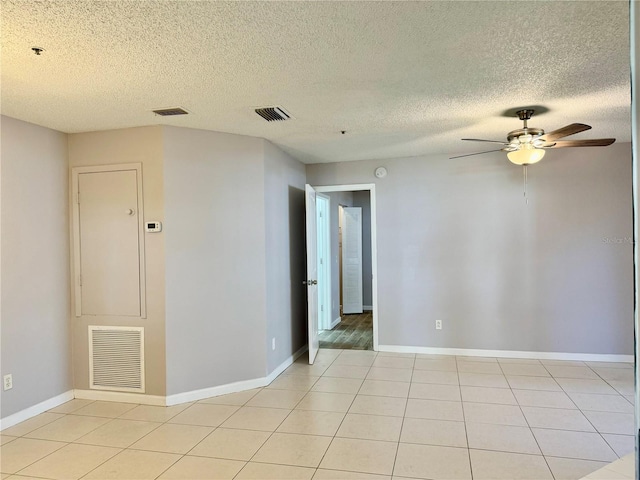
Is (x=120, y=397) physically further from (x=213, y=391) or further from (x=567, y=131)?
(x=567, y=131)

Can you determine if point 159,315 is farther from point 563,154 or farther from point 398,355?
point 563,154

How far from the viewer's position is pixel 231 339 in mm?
3900

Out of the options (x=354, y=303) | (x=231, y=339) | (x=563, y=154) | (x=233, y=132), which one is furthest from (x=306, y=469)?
(x=354, y=303)

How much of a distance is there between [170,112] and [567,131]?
301 cm

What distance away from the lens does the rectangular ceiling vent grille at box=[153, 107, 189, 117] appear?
3.16 metres

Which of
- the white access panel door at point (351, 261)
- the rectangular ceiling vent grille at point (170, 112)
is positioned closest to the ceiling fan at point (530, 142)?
the rectangular ceiling vent grille at point (170, 112)

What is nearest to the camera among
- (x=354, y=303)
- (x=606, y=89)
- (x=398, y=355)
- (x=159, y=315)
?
(x=606, y=89)

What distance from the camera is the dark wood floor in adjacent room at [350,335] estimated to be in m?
5.53

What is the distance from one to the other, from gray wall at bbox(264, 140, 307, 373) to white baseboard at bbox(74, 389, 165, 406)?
108cm

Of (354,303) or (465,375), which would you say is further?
(354,303)

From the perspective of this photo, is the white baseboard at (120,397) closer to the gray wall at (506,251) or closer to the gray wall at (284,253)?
the gray wall at (284,253)

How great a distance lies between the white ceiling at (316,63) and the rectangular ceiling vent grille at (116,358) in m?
1.87

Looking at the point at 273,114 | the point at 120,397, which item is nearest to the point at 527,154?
the point at 273,114

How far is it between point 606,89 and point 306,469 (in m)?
3.30
